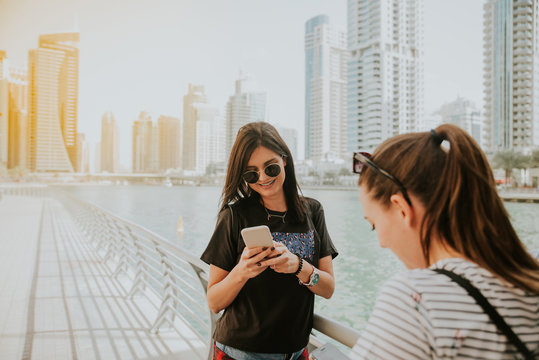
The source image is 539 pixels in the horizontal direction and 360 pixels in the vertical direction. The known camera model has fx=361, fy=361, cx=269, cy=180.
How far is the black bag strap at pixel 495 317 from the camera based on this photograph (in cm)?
49

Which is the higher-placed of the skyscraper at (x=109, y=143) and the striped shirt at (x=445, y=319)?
the skyscraper at (x=109, y=143)

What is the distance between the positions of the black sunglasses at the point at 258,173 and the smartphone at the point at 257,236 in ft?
1.05

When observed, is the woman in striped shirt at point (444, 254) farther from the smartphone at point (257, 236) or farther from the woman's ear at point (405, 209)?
the smartphone at point (257, 236)

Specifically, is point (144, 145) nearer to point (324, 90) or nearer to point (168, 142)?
point (168, 142)

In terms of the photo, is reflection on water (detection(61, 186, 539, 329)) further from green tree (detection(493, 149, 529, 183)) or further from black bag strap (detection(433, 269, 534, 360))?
black bag strap (detection(433, 269, 534, 360))

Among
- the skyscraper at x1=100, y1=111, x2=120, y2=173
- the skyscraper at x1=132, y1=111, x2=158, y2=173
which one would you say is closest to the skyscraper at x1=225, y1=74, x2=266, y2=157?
the skyscraper at x1=132, y1=111, x2=158, y2=173

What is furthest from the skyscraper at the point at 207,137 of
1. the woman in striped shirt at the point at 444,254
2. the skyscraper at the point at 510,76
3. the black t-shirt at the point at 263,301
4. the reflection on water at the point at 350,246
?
the woman in striped shirt at the point at 444,254

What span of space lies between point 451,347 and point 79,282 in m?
4.95

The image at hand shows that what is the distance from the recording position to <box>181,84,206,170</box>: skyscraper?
244 ft

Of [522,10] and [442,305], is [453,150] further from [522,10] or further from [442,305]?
[522,10]

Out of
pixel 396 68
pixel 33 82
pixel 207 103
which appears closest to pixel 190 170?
pixel 207 103

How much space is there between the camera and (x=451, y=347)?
1.58 ft

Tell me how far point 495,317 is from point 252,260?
59cm

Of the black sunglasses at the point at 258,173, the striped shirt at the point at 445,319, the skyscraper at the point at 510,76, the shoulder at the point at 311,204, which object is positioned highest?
the skyscraper at the point at 510,76
